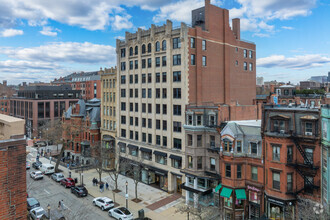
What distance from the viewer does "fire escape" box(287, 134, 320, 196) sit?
24797 mm

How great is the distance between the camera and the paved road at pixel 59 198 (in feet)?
110

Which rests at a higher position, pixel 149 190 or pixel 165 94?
pixel 165 94

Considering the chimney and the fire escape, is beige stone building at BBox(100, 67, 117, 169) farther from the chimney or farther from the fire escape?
the fire escape

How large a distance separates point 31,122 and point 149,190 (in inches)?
2709

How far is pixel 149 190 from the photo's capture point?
42344 millimetres

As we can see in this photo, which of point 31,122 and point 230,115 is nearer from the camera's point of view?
point 230,115

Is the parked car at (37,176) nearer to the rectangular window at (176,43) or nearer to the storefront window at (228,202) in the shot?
the rectangular window at (176,43)

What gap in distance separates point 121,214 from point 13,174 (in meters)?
24.8

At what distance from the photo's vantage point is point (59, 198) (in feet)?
128

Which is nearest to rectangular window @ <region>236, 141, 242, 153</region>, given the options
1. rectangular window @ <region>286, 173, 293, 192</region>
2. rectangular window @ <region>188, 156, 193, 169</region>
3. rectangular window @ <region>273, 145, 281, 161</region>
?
rectangular window @ <region>273, 145, 281, 161</region>

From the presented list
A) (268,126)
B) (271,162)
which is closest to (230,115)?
(268,126)

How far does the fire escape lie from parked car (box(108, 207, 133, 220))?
19440mm

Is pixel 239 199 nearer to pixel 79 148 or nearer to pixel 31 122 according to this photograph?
pixel 79 148

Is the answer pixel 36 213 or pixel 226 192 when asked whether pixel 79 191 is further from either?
pixel 226 192
